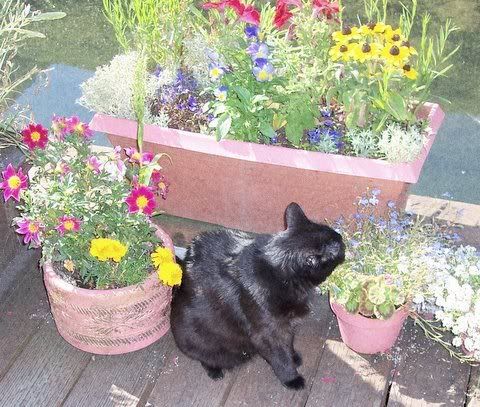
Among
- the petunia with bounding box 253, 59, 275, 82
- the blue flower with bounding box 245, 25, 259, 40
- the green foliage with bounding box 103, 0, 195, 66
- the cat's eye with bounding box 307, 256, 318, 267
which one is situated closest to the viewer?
the cat's eye with bounding box 307, 256, 318, 267

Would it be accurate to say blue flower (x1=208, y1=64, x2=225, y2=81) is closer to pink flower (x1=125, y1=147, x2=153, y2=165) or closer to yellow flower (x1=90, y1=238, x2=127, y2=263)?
pink flower (x1=125, y1=147, x2=153, y2=165)

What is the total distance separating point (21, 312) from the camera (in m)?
2.67

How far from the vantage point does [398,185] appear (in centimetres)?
240

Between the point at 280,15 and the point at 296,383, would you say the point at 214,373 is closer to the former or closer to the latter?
the point at 296,383

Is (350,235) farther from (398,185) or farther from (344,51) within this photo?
(344,51)

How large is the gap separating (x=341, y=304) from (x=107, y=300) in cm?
77

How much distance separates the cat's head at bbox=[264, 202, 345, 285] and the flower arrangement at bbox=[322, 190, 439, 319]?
151 millimetres

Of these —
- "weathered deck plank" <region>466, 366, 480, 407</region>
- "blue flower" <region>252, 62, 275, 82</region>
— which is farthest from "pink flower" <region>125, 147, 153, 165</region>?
"weathered deck plank" <region>466, 366, 480, 407</region>

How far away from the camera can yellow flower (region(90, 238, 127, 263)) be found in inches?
83.8

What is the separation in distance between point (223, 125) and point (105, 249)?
63cm

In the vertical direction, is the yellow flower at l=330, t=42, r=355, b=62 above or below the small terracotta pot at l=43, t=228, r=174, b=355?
above

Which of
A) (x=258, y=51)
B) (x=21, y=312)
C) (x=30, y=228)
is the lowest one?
(x=21, y=312)

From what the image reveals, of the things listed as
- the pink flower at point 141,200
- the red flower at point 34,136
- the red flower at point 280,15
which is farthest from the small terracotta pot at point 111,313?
the red flower at point 280,15

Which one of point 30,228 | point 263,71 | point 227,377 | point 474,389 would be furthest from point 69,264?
point 474,389
